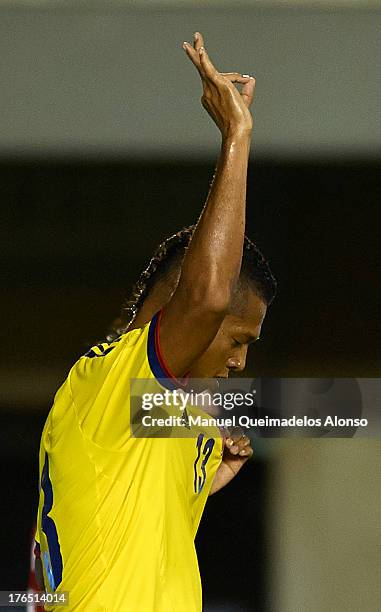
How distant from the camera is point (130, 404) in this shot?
31.6 inches

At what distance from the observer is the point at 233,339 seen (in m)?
0.92

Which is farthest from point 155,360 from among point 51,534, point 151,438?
point 51,534

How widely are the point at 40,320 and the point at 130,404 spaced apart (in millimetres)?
1108

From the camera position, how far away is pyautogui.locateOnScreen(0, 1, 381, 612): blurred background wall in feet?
5.97

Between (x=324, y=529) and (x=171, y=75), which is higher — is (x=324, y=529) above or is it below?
below

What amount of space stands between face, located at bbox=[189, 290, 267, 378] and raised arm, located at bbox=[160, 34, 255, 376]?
7.0 inches

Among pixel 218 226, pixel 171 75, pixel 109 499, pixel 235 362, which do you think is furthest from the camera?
pixel 171 75

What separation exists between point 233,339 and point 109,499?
20 centimetres

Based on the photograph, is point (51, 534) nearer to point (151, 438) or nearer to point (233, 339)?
point (151, 438)

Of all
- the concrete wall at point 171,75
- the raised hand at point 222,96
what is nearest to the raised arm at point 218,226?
the raised hand at point 222,96

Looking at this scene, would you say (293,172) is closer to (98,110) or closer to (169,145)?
(169,145)

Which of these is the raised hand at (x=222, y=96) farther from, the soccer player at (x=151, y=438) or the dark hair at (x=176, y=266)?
the dark hair at (x=176, y=266)

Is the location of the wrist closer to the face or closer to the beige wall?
the face

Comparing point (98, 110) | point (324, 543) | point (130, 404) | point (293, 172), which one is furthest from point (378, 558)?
point (130, 404)
